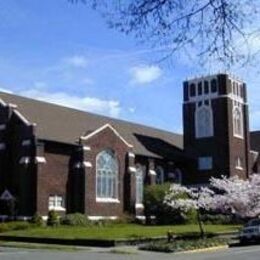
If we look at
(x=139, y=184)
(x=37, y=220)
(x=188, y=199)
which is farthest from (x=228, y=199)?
(x=37, y=220)

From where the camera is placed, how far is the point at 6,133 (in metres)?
58.5

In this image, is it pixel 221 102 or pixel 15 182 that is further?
pixel 221 102

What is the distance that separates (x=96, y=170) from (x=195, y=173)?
62.5ft

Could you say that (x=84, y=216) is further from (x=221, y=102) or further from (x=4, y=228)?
(x=221, y=102)

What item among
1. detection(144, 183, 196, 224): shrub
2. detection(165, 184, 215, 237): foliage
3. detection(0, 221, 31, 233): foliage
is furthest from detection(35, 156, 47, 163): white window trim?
detection(144, 183, 196, 224): shrub

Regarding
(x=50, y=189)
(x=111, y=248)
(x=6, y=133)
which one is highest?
(x=6, y=133)

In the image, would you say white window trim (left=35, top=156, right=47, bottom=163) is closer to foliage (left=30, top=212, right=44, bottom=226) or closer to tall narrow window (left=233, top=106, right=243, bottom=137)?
foliage (left=30, top=212, right=44, bottom=226)

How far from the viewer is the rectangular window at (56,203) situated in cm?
5715

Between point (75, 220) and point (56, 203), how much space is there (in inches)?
156

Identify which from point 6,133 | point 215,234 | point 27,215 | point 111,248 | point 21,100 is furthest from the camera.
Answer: point 21,100

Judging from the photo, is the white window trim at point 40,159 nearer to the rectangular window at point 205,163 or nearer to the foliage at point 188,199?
the foliage at point 188,199

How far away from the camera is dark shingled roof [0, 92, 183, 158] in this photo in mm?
59656

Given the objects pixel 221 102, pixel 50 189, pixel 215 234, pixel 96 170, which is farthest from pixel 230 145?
pixel 215 234

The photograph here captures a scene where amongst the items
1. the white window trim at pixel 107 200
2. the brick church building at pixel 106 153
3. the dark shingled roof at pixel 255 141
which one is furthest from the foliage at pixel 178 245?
the dark shingled roof at pixel 255 141
